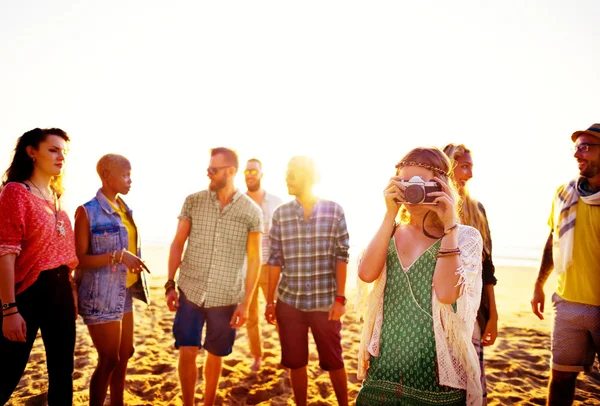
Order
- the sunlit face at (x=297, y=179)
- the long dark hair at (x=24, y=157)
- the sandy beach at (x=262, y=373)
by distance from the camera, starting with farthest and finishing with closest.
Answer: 1. the sandy beach at (x=262, y=373)
2. the sunlit face at (x=297, y=179)
3. the long dark hair at (x=24, y=157)

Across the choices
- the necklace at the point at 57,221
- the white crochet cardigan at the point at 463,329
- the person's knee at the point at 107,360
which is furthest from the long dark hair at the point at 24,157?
the white crochet cardigan at the point at 463,329

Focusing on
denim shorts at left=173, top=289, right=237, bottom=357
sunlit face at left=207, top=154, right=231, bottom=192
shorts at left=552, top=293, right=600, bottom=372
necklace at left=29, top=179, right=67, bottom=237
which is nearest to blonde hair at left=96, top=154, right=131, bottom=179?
necklace at left=29, top=179, right=67, bottom=237

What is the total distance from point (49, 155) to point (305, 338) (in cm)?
256

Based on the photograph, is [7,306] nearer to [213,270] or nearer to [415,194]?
[213,270]

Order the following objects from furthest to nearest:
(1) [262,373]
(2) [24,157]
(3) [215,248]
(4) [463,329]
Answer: (1) [262,373]
(3) [215,248]
(2) [24,157]
(4) [463,329]

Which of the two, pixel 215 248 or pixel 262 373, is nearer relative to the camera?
pixel 215 248

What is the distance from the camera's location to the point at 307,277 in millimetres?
3570

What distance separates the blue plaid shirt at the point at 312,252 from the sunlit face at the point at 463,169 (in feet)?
3.58

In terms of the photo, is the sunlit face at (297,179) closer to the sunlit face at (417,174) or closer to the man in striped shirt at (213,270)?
the man in striped shirt at (213,270)

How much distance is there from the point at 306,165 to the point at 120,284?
195 cm

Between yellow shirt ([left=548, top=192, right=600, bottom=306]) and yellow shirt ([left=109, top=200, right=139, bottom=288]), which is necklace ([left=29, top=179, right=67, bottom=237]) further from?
yellow shirt ([left=548, top=192, right=600, bottom=306])

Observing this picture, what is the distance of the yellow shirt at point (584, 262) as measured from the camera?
9.92 ft

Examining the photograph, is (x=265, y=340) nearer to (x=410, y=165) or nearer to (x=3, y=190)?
(x=3, y=190)

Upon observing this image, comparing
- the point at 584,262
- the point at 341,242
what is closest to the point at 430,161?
the point at 341,242
